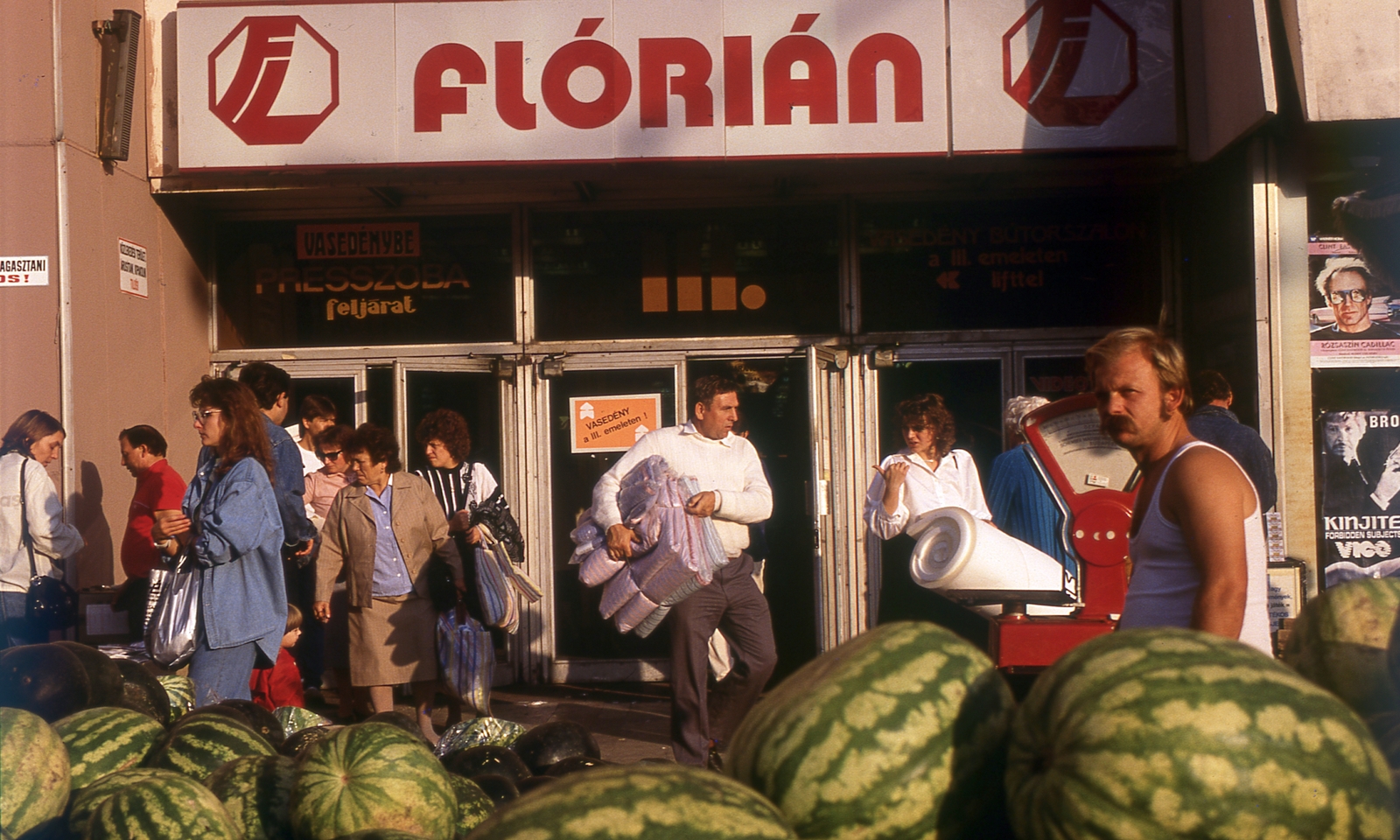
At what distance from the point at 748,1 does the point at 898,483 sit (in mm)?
3377

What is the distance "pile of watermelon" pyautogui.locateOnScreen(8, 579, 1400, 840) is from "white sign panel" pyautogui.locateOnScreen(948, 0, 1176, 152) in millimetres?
5517

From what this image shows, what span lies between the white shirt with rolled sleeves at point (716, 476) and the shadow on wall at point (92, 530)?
357cm

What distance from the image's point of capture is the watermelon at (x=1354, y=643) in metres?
1.73

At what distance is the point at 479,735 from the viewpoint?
10.6 ft

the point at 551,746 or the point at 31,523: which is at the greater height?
the point at 31,523

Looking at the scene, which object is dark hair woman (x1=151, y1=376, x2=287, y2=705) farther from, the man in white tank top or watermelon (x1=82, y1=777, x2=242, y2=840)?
the man in white tank top

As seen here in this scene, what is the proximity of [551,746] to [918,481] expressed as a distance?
11.1 ft

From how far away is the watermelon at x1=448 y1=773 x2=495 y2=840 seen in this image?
2121 millimetres

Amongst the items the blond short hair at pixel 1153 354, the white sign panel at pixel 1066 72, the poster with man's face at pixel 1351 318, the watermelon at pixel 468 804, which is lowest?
the watermelon at pixel 468 804

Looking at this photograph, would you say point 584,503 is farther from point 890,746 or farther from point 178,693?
point 890,746

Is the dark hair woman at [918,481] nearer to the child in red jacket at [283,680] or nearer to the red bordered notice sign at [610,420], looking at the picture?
the red bordered notice sign at [610,420]

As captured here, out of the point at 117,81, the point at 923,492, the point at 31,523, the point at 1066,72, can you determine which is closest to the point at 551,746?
the point at 923,492

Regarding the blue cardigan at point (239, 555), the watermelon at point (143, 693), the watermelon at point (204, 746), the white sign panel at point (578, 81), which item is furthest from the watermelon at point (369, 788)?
the white sign panel at point (578, 81)

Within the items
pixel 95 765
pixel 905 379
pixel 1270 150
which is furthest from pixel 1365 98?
pixel 95 765
